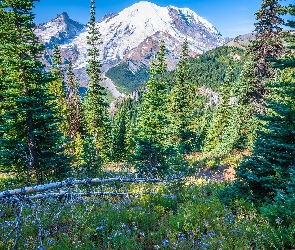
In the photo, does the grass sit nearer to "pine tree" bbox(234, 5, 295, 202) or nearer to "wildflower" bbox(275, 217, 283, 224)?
"wildflower" bbox(275, 217, 283, 224)

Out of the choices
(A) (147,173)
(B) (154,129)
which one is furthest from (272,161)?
(B) (154,129)

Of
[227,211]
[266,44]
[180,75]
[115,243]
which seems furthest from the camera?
[180,75]

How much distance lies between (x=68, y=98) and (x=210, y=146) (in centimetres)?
2909

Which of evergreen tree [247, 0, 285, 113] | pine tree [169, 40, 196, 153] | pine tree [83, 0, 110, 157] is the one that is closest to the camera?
evergreen tree [247, 0, 285, 113]

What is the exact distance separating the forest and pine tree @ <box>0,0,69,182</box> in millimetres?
62

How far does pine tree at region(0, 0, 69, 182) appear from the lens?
1388 centimetres

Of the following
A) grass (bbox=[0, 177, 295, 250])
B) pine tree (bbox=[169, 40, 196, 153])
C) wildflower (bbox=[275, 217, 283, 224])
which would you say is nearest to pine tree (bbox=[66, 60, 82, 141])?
pine tree (bbox=[169, 40, 196, 153])

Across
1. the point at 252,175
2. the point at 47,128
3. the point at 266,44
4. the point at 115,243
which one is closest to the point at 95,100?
the point at 47,128

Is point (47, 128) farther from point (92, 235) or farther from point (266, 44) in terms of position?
point (266, 44)

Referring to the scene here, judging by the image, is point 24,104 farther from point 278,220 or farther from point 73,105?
point 73,105

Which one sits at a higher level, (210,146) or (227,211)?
(227,211)

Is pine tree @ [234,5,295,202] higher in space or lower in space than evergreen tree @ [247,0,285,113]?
lower

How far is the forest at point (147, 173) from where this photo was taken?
4.81 meters

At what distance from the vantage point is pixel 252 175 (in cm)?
812
